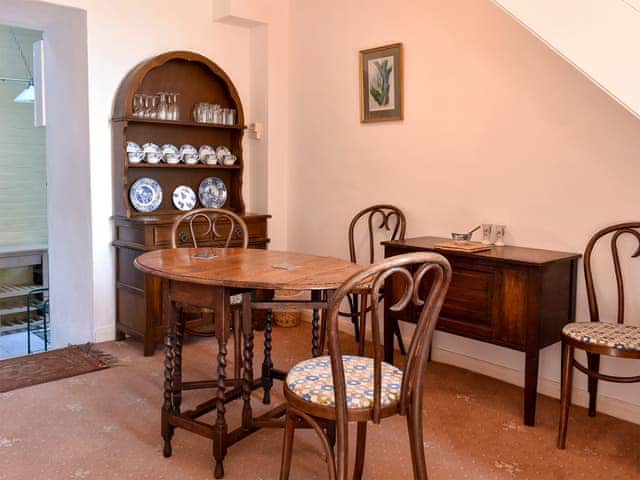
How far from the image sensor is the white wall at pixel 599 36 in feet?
7.09

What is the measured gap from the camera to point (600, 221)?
2799 millimetres

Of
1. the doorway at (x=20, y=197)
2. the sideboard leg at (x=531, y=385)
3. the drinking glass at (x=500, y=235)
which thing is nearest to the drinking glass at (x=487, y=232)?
the drinking glass at (x=500, y=235)

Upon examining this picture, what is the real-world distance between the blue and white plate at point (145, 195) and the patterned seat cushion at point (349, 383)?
230 cm

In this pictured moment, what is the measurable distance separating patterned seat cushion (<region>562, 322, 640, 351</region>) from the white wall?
34.0 inches

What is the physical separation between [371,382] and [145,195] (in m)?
2.58

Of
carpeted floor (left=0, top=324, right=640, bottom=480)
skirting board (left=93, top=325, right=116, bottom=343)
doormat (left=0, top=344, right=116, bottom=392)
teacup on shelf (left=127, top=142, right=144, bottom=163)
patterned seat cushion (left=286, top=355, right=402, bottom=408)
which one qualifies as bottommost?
carpeted floor (left=0, top=324, right=640, bottom=480)

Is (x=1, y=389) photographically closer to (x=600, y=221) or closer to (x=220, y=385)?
(x=220, y=385)

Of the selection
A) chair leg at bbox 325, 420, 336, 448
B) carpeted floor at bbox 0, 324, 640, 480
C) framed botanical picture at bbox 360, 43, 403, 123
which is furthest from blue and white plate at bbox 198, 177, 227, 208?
chair leg at bbox 325, 420, 336, 448

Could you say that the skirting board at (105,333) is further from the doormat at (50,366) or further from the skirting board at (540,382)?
the skirting board at (540,382)

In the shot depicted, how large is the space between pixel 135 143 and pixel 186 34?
866mm

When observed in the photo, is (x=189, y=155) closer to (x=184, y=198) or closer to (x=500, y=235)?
(x=184, y=198)

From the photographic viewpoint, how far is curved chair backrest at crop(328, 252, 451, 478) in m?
1.59

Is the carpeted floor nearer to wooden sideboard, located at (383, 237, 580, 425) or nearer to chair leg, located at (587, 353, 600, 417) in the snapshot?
chair leg, located at (587, 353, 600, 417)

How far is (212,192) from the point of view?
434 cm
